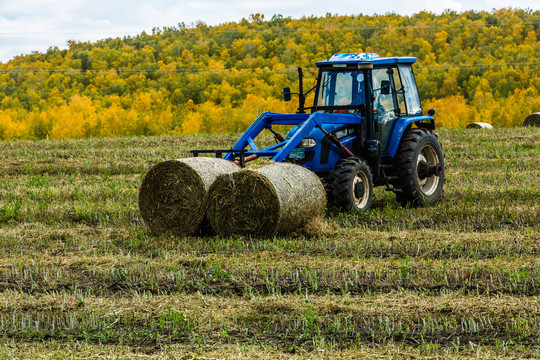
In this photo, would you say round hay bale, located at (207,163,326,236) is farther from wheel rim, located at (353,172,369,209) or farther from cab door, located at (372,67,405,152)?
cab door, located at (372,67,405,152)

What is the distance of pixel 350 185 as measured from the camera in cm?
996

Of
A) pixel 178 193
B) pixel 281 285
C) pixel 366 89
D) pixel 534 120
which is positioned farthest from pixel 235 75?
pixel 281 285

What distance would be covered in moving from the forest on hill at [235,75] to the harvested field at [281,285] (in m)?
30.1

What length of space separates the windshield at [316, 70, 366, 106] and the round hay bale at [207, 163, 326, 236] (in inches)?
103

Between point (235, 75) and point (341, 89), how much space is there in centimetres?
4746

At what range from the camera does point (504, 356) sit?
491 centimetres

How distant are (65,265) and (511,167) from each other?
455 inches

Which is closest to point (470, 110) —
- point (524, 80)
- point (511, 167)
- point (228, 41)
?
point (524, 80)

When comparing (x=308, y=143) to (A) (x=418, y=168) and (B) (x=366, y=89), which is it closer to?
(B) (x=366, y=89)

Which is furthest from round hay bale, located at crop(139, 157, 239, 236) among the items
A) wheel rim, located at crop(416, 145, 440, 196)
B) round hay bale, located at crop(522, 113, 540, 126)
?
round hay bale, located at crop(522, 113, 540, 126)

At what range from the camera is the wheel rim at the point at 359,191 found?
1032 centimetres

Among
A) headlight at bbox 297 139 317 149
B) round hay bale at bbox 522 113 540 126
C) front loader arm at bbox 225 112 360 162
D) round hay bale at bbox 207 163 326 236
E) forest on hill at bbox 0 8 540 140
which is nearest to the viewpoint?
round hay bale at bbox 207 163 326 236

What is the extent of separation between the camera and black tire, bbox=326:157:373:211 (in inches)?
392

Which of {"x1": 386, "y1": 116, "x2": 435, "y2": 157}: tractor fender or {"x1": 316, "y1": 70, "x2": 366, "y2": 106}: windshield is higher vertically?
{"x1": 316, "y1": 70, "x2": 366, "y2": 106}: windshield
